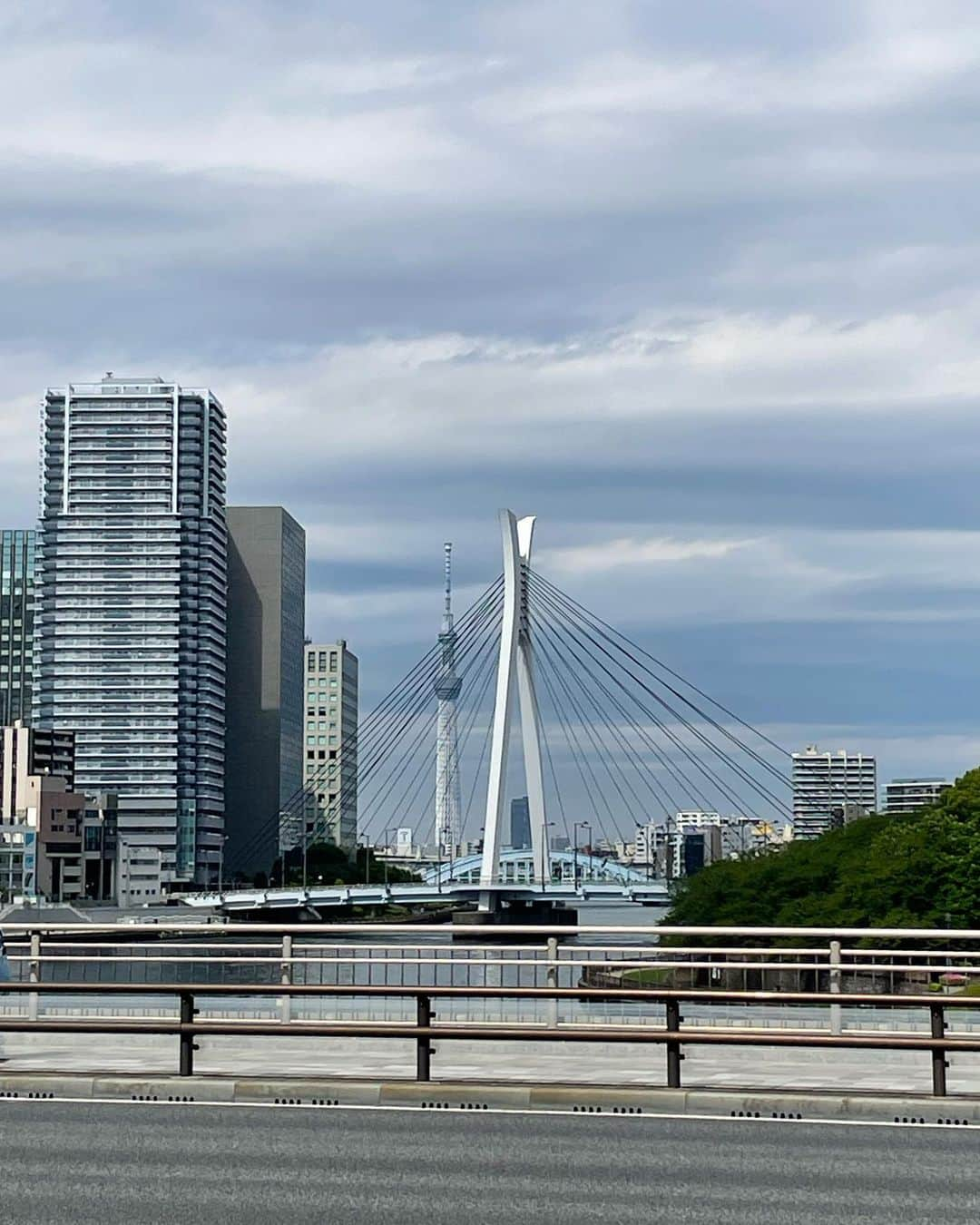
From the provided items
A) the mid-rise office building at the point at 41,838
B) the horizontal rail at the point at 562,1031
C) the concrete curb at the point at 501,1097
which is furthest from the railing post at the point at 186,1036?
the mid-rise office building at the point at 41,838

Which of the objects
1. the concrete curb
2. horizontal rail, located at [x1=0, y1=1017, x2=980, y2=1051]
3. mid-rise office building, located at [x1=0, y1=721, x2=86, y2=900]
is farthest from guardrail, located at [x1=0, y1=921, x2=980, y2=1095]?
mid-rise office building, located at [x1=0, y1=721, x2=86, y2=900]

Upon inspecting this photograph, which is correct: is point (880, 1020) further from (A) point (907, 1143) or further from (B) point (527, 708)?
(B) point (527, 708)

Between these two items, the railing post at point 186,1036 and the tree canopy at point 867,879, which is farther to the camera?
the tree canopy at point 867,879

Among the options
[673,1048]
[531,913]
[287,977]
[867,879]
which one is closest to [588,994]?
[673,1048]

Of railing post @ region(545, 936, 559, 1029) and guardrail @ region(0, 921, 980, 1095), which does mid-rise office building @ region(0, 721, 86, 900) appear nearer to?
guardrail @ region(0, 921, 980, 1095)

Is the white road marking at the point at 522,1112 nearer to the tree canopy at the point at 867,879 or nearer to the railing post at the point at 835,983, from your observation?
the railing post at the point at 835,983

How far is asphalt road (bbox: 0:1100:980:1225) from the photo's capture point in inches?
426

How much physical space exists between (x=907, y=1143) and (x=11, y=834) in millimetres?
174583

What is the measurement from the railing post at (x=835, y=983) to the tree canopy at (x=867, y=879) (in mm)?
48420

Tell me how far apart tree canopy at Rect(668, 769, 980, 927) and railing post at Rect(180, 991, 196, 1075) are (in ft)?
182

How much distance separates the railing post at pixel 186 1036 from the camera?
653 inches

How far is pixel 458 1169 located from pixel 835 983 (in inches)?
416

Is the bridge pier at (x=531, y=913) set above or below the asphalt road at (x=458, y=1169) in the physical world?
below

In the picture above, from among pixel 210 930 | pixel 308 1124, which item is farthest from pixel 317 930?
pixel 308 1124
